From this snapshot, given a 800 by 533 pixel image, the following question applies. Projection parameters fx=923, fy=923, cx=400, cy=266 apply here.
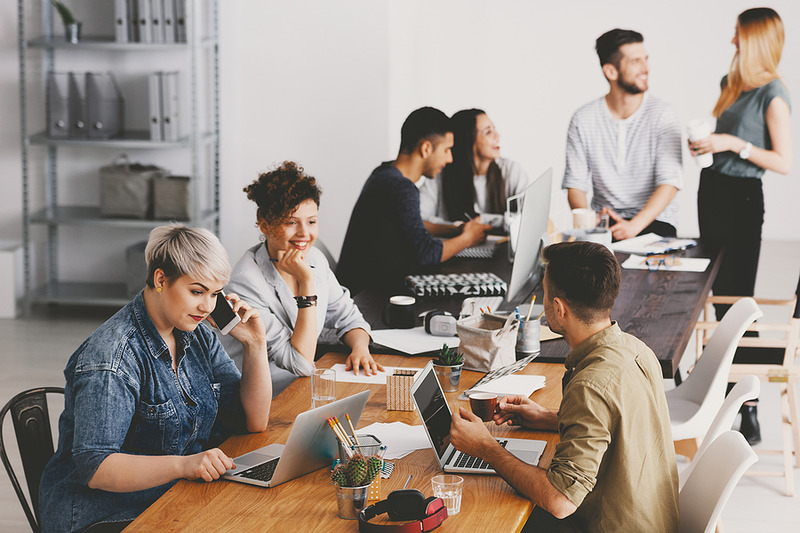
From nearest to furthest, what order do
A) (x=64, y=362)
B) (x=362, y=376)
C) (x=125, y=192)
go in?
(x=362, y=376) → (x=64, y=362) → (x=125, y=192)

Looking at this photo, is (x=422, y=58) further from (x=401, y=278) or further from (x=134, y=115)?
(x=401, y=278)

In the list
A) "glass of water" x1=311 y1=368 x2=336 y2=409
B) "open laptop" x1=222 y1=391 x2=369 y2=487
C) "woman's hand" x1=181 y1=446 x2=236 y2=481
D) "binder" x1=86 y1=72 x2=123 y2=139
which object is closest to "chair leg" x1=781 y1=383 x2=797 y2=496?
"glass of water" x1=311 y1=368 x2=336 y2=409

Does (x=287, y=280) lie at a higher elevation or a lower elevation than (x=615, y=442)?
higher

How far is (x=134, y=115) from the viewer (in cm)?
610

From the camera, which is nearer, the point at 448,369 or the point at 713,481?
the point at 713,481

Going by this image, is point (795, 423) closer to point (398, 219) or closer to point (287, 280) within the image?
point (398, 219)

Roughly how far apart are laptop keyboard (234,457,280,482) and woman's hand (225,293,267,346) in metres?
0.39

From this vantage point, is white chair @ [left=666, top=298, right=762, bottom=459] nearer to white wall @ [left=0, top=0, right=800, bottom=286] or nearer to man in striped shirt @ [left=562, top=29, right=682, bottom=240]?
man in striped shirt @ [left=562, top=29, right=682, bottom=240]

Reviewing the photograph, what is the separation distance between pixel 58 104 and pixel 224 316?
3948mm

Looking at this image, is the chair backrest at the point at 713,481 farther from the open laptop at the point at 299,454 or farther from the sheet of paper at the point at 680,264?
the sheet of paper at the point at 680,264

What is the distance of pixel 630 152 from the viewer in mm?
4562

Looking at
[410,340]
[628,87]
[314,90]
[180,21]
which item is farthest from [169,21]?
[410,340]

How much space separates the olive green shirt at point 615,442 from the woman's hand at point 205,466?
702 mm

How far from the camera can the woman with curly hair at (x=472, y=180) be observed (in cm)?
478
